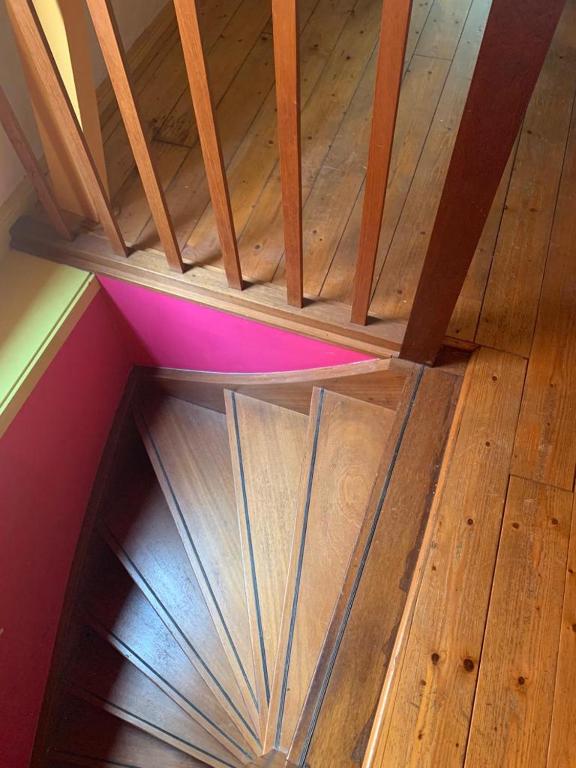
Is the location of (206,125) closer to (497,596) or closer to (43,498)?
(497,596)

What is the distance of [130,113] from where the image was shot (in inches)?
47.4

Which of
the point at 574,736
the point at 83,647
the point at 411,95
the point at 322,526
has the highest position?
the point at 411,95

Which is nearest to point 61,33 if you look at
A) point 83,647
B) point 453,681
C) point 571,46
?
point 453,681

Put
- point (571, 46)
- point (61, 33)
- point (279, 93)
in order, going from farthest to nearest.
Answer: point (571, 46)
point (61, 33)
point (279, 93)

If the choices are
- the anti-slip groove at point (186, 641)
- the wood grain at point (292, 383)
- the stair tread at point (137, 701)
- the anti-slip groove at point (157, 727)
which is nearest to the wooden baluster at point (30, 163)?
the wood grain at point (292, 383)

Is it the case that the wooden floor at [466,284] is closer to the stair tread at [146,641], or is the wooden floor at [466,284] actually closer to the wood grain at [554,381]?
the wood grain at [554,381]

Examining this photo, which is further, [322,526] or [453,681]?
[322,526]

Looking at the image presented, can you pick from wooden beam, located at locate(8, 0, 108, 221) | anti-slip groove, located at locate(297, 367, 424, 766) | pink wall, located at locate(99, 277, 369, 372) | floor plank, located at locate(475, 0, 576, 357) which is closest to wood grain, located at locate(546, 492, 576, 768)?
anti-slip groove, located at locate(297, 367, 424, 766)

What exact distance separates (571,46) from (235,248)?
154cm

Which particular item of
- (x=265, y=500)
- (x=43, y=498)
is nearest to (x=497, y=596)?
(x=265, y=500)

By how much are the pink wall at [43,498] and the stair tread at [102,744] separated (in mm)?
173

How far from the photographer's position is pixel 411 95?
1.92m

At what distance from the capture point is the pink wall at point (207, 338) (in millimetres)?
1663

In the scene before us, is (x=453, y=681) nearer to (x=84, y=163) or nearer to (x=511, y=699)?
(x=511, y=699)
